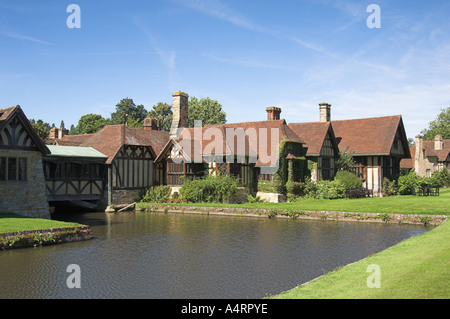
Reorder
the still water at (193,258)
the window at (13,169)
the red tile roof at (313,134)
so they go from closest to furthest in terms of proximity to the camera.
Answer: the still water at (193,258)
the window at (13,169)
the red tile roof at (313,134)

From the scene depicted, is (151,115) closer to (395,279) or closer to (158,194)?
(158,194)

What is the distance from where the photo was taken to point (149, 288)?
1190cm

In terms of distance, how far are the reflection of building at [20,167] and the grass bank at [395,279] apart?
56.9 feet

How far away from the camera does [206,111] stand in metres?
64.9

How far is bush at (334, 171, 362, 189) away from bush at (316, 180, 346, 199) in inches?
44.5

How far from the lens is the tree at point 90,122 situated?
87738 mm

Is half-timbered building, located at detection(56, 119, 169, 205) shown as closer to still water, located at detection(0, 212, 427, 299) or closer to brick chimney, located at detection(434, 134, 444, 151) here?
still water, located at detection(0, 212, 427, 299)

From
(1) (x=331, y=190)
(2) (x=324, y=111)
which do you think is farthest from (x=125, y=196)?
(2) (x=324, y=111)

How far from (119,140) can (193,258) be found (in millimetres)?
21454

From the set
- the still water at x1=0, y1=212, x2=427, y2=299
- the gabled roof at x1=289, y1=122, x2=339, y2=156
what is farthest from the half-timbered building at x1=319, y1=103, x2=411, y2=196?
the still water at x1=0, y1=212, x2=427, y2=299

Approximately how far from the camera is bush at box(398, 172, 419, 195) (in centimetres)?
3943

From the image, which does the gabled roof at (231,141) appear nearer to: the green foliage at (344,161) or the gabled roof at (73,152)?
the green foliage at (344,161)

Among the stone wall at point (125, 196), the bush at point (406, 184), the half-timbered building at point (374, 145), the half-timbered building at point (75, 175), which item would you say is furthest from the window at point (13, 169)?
the bush at point (406, 184)
